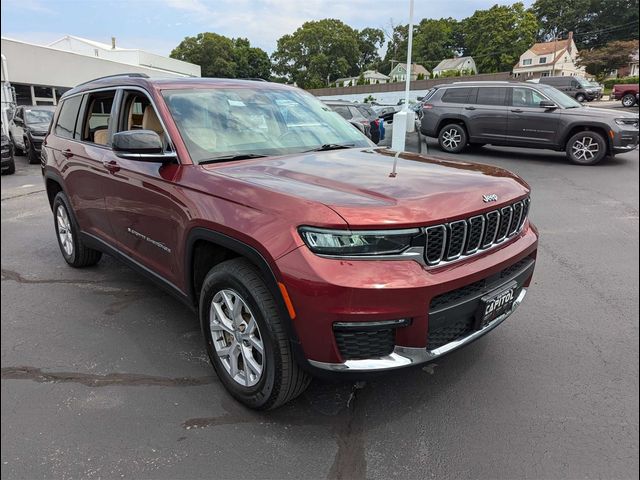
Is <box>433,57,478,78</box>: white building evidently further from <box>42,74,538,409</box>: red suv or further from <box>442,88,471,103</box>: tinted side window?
<box>42,74,538,409</box>: red suv

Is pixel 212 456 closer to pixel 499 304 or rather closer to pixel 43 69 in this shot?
pixel 499 304

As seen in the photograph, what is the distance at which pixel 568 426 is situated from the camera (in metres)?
2.56

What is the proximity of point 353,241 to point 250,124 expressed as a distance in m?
1.73

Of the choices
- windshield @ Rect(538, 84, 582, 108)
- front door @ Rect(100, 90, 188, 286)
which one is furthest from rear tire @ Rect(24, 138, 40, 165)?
windshield @ Rect(538, 84, 582, 108)

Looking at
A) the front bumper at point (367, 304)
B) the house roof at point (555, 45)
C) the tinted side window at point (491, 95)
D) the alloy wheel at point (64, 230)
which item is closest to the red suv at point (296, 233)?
the front bumper at point (367, 304)

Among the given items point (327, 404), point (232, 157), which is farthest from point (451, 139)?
point (327, 404)

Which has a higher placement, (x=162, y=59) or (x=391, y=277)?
(x=162, y=59)

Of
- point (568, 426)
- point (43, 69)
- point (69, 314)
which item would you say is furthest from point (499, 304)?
→ point (43, 69)

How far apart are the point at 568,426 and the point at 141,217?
9.94 feet

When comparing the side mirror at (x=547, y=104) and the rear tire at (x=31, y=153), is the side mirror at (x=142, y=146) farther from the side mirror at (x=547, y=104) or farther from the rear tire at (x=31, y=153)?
the rear tire at (x=31, y=153)

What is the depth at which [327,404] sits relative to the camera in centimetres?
281

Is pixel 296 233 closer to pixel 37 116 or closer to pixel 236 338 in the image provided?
pixel 236 338

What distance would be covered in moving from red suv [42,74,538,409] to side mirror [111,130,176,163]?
10 millimetres

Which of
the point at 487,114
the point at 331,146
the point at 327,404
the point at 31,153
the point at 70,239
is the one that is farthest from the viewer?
the point at 31,153
